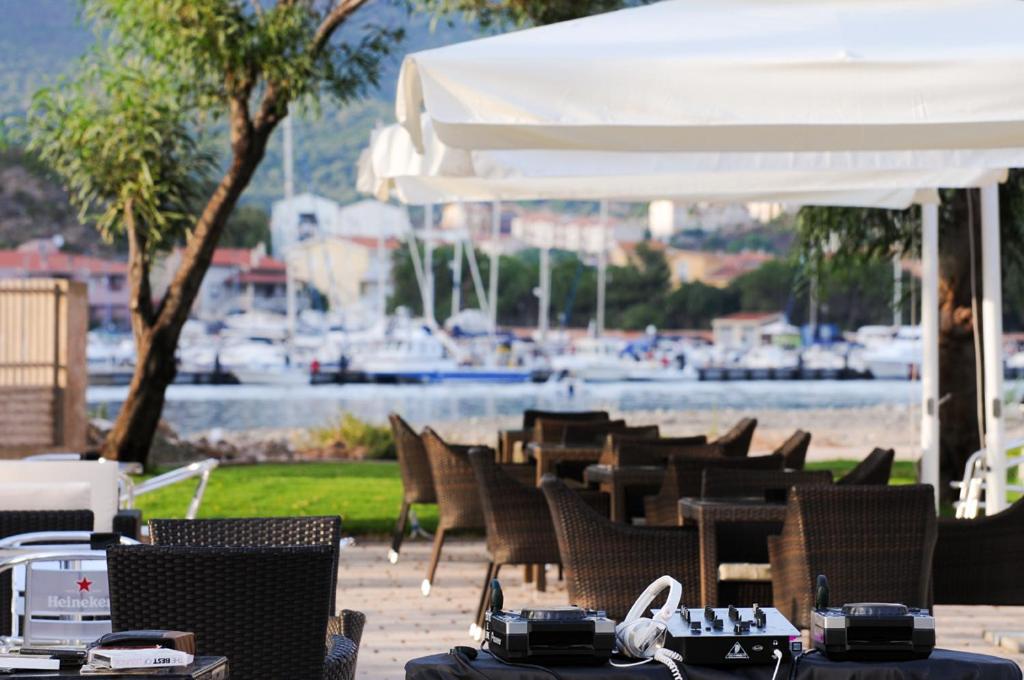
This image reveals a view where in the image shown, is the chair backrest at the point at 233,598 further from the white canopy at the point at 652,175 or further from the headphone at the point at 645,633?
the white canopy at the point at 652,175

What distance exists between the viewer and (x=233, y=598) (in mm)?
3428

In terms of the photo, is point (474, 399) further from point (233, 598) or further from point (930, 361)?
point (233, 598)

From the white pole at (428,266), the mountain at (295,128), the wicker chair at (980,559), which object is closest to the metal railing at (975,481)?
the wicker chair at (980,559)

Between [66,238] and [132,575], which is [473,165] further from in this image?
[66,238]

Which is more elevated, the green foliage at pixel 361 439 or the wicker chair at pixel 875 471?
the wicker chair at pixel 875 471

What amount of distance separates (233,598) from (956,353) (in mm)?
8796

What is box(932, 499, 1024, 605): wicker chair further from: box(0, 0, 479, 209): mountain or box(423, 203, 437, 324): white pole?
box(0, 0, 479, 209): mountain

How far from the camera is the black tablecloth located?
10.5 feet

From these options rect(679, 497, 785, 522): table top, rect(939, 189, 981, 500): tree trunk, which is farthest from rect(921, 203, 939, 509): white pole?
rect(939, 189, 981, 500): tree trunk

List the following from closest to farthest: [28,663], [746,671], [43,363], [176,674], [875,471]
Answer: [176,674], [28,663], [746,671], [875,471], [43,363]

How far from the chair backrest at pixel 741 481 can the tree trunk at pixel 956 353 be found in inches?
208

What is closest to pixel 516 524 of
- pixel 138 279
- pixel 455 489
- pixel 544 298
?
pixel 455 489

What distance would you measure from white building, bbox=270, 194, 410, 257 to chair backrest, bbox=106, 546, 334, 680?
57667 mm

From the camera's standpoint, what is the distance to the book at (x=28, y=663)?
2947 mm
